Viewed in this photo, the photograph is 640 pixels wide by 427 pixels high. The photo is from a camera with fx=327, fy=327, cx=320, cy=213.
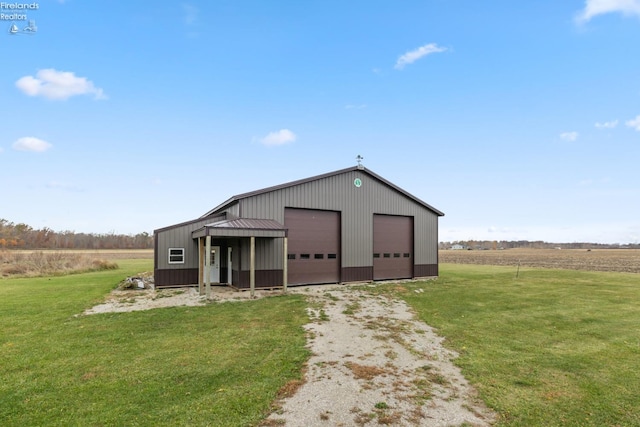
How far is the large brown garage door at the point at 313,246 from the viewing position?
16109 mm

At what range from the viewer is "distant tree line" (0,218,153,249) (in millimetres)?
59844

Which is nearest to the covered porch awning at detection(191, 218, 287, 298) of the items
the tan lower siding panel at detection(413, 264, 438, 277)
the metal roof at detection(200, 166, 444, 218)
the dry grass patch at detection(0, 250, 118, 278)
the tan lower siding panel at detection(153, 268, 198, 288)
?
the metal roof at detection(200, 166, 444, 218)

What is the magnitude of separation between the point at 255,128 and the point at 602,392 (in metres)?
22.5

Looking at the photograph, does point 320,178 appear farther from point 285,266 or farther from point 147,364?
point 147,364

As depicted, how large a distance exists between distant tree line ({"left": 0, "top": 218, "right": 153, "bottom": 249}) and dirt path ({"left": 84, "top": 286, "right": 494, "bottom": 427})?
67875 millimetres

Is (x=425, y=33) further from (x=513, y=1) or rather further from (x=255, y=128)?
(x=255, y=128)

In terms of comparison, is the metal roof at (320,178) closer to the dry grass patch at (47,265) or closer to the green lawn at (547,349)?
the green lawn at (547,349)

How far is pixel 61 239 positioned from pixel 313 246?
3282 inches

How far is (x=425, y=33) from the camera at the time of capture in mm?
16859

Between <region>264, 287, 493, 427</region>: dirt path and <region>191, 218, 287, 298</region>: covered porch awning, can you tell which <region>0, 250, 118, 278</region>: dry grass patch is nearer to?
<region>191, 218, 287, 298</region>: covered porch awning

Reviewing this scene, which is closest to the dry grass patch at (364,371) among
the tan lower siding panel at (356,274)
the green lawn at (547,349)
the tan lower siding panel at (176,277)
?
the green lawn at (547,349)

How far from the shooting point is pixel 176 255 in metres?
16.3

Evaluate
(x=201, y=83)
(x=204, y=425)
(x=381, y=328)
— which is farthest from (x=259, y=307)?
(x=201, y=83)

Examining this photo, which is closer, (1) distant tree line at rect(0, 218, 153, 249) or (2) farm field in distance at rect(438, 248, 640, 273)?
(2) farm field in distance at rect(438, 248, 640, 273)
